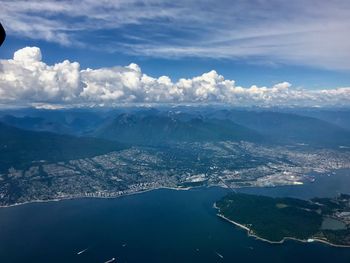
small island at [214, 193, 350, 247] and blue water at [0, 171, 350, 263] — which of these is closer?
blue water at [0, 171, 350, 263]

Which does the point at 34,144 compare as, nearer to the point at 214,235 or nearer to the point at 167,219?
the point at 167,219

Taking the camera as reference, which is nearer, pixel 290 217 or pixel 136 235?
pixel 136 235

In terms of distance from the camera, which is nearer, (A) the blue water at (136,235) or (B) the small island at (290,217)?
(A) the blue water at (136,235)

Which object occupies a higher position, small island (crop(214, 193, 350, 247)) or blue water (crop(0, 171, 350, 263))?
small island (crop(214, 193, 350, 247))

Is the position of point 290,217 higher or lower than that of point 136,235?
higher

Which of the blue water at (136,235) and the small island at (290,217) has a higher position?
the small island at (290,217)
